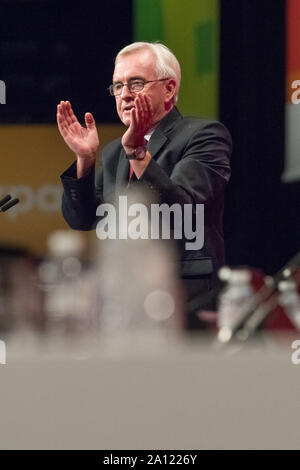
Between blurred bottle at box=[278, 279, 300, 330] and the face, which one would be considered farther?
the face

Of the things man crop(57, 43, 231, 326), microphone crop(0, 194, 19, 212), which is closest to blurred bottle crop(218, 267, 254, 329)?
man crop(57, 43, 231, 326)

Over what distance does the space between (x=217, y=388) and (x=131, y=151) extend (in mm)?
942

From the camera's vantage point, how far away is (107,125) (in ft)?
6.21

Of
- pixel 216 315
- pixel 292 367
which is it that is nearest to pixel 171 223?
pixel 216 315

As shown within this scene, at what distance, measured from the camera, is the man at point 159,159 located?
1758 millimetres

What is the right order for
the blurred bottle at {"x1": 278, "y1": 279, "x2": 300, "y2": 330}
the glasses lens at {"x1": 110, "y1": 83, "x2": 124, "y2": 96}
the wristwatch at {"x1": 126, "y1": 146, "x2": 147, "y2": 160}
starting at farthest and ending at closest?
the glasses lens at {"x1": 110, "y1": 83, "x2": 124, "y2": 96}, the wristwatch at {"x1": 126, "y1": 146, "x2": 147, "y2": 160}, the blurred bottle at {"x1": 278, "y1": 279, "x2": 300, "y2": 330}

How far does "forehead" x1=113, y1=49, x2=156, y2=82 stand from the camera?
5.86ft

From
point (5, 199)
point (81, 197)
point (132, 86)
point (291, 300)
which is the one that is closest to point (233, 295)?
point (291, 300)

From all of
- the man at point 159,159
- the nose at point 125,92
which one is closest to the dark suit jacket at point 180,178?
the man at point 159,159

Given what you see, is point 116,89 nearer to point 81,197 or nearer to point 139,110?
point 139,110

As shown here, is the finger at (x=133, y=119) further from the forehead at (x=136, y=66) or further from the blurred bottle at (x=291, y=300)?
the blurred bottle at (x=291, y=300)

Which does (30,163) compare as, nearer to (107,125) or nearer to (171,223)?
(107,125)

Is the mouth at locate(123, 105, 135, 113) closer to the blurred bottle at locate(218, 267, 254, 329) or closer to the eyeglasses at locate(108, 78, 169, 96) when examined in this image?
the eyeglasses at locate(108, 78, 169, 96)

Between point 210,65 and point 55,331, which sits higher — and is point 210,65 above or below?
above
